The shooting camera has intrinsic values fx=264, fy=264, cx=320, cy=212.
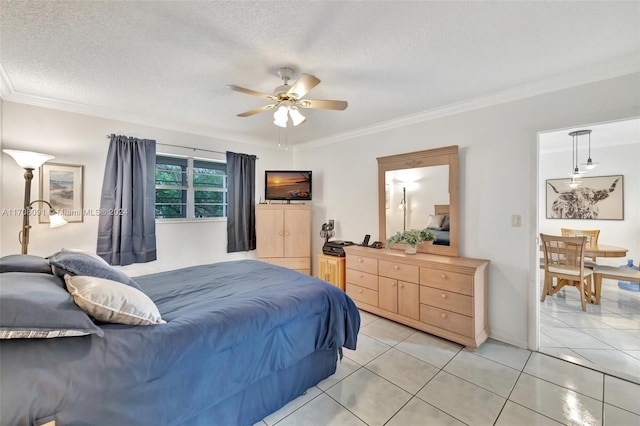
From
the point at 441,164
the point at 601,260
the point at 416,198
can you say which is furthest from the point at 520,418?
the point at 601,260

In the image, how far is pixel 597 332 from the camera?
2.85 metres

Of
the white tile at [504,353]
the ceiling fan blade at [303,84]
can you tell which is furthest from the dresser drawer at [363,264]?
the ceiling fan blade at [303,84]

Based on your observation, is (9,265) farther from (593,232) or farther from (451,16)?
(593,232)

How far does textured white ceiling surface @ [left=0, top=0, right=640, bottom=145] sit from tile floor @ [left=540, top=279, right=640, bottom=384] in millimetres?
2465

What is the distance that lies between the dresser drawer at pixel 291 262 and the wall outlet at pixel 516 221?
111 inches

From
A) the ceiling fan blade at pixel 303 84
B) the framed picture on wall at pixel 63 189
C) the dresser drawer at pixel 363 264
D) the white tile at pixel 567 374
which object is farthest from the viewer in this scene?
the dresser drawer at pixel 363 264

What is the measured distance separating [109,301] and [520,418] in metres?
2.54

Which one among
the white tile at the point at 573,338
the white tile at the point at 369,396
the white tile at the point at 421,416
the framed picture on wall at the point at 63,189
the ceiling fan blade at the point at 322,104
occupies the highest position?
the ceiling fan blade at the point at 322,104

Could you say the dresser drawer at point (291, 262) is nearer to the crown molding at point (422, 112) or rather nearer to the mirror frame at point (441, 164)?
the mirror frame at point (441, 164)

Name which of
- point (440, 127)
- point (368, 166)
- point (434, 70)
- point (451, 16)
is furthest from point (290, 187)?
point (451, 16)

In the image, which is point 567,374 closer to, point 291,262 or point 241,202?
point 291,262

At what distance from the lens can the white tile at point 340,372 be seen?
6.86 ft

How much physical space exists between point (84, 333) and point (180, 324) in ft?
1.29

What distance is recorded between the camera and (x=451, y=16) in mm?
1602
